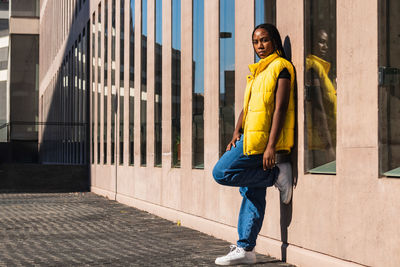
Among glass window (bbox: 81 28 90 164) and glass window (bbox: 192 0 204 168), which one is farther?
glass window (bbox: 81 28 90 164)

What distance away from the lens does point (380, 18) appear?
6145 millimetres

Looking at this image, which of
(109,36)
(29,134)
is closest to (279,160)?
(109,36)

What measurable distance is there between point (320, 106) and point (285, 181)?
34.5 inches

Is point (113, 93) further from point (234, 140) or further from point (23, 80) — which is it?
point (23, 80)

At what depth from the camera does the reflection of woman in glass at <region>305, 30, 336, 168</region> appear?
7078 mm

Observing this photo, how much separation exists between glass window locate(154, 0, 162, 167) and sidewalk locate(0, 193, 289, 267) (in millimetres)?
1245

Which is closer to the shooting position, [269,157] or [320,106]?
[269,157]

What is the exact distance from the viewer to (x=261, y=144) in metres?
7.36

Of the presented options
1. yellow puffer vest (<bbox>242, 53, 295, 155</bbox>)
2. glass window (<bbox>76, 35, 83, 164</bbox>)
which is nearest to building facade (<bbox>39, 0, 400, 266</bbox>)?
yellow puffer vest (<bbox>242, 53, 295, 155</bbox>)

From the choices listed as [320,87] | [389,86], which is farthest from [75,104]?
[389,86]

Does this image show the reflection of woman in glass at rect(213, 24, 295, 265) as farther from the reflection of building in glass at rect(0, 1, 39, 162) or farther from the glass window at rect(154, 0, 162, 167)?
the reflection of building in glass at rect(0, 1, 39, 162)

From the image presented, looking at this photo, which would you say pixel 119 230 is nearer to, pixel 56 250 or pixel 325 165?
pixel 56 250

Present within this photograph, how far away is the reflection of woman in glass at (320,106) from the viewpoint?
7.08 m

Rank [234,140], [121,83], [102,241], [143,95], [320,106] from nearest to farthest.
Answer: [320,106] → [234,140] → [102,241] → [143,95] → [121,83]
